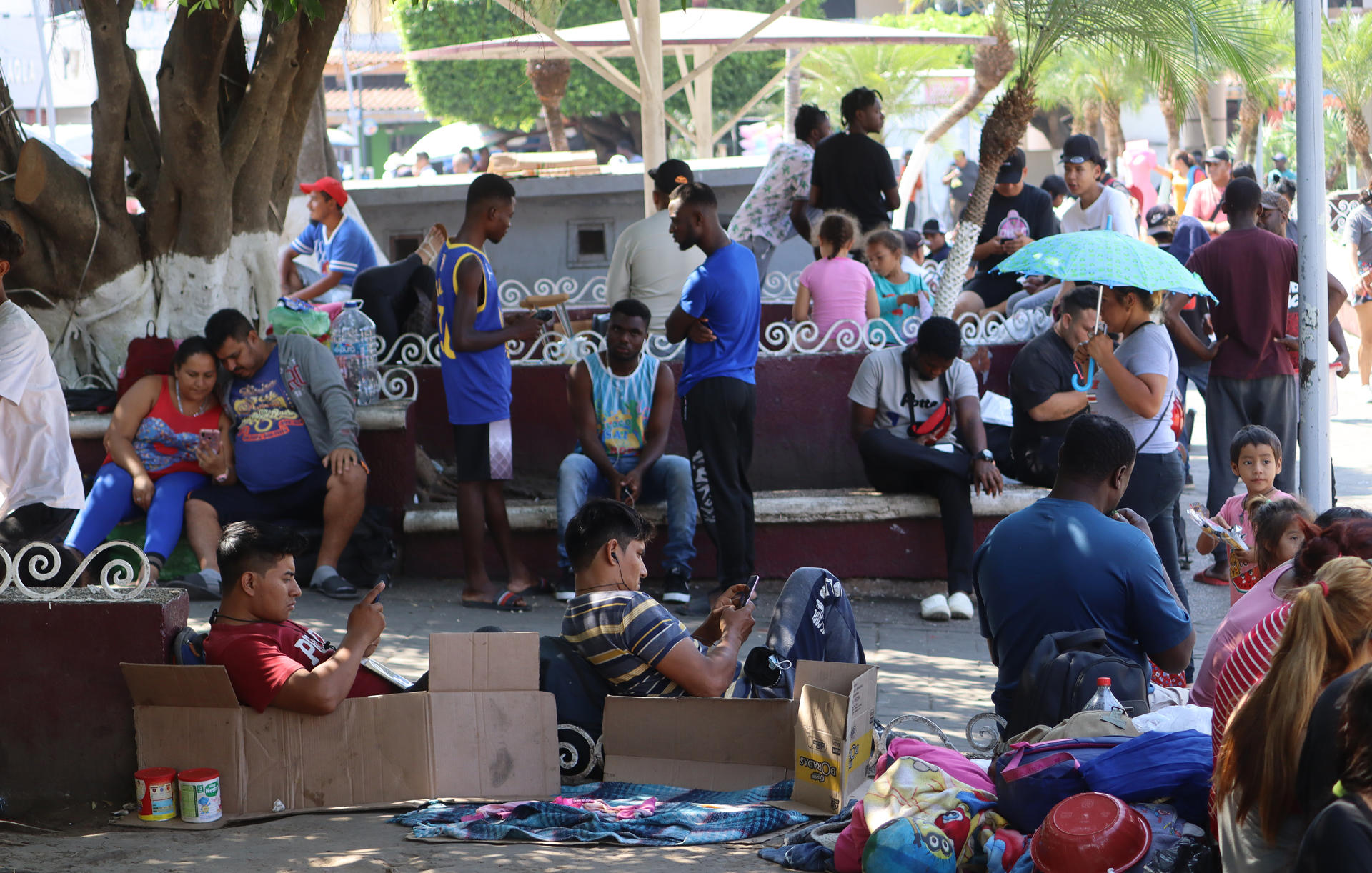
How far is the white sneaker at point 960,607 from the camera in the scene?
23.7 ft

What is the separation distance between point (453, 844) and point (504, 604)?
10.3 feet

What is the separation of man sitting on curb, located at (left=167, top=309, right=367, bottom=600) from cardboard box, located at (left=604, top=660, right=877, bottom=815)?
3.05 meters

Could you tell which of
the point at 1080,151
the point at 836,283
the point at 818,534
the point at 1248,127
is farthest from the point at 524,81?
the point at 818,534

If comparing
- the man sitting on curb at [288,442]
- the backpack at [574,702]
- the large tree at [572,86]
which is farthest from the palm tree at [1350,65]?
the backpack at [574,702]

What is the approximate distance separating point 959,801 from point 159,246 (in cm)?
605

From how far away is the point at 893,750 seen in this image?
4.15 meters

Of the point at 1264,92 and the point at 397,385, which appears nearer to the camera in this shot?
the point at 397,385

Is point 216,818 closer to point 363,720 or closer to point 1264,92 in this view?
point 363,720

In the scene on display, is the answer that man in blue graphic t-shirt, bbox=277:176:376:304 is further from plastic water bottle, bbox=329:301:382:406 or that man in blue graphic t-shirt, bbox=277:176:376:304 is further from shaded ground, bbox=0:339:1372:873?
shaded ground, bbox=0:339:1372:873

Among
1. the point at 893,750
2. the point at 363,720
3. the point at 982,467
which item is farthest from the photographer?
the point at 982,467

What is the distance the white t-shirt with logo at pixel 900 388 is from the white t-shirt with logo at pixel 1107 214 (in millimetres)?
2254

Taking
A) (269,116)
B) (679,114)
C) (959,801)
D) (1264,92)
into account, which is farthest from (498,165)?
(679,114)

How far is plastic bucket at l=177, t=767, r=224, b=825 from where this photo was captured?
14.3 ft

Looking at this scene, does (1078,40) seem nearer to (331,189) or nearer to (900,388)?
(900,388)
